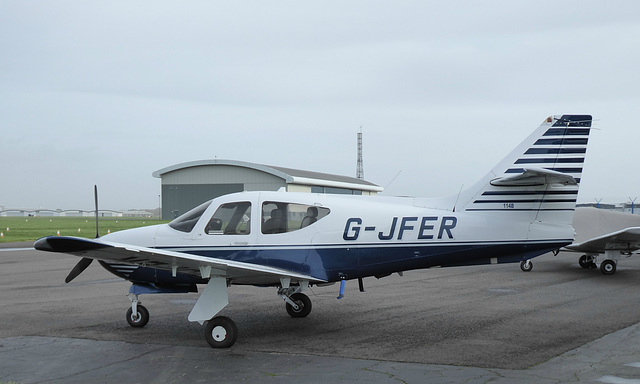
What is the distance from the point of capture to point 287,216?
9141 mm

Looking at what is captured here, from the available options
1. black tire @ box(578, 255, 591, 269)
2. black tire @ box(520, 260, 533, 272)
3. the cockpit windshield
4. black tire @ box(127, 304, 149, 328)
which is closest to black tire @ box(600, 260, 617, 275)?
black tire @ box(578, 255, 591, 269)

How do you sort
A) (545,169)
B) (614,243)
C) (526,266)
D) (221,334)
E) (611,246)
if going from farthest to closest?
(526,266) < (611,246) < (614,243) < (545,169) < (221,334)

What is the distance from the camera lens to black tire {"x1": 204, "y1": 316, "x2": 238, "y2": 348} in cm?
820

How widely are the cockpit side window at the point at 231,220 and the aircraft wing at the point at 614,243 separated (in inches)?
413

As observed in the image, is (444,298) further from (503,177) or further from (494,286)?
(503,177)

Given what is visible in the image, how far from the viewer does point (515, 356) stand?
7.38 metres

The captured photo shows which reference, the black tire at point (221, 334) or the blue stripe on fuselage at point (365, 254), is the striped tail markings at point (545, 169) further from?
the black tire at point (221, 334)

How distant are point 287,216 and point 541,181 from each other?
394 cm

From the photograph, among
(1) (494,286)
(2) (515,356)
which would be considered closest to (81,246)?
(2) (515,356)

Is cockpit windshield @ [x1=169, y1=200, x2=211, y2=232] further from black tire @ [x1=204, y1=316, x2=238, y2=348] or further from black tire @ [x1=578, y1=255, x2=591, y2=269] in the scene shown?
black tire @ [x1=578, y1=255, x2=591, y2=269]

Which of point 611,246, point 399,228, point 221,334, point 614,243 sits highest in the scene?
point 399,228

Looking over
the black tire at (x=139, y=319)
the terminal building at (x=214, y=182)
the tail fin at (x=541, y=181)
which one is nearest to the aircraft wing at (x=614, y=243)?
the tail fin at (x=541, y=181)

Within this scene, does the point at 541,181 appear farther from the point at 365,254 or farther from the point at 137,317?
the point at 137,317

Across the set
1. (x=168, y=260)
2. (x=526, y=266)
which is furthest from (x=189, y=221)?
(x=526, y=266)
